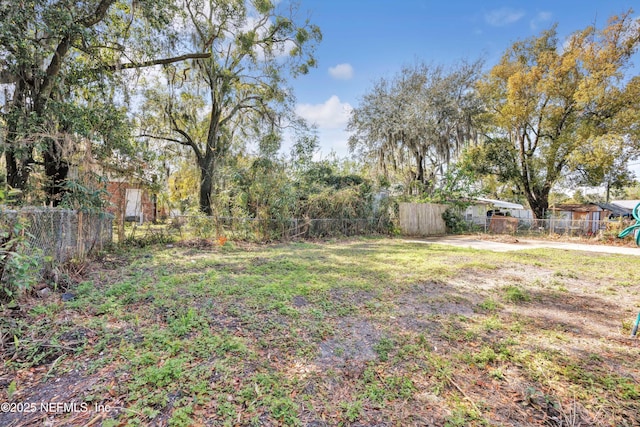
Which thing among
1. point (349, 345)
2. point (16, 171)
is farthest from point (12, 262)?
point (16, 171)

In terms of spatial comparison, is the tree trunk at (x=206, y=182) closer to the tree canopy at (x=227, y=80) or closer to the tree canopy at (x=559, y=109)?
the tree canopy at (x=227, y=80)

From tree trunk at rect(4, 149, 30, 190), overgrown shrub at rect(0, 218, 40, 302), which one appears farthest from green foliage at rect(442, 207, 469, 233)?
tree trunk at rect(4, 149, 30, 190)

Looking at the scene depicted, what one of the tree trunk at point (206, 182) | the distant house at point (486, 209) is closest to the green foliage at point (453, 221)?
the distant house at point (486, 209)

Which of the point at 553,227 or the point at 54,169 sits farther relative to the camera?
the point at 553,227

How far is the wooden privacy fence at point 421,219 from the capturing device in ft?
40.6

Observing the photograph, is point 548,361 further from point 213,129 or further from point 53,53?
point 213,129

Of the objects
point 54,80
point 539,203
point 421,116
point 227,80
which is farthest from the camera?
point 539,203

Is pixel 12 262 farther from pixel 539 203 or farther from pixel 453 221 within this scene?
pixel 539 203

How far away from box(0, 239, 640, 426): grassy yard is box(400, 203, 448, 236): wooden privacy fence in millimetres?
8121

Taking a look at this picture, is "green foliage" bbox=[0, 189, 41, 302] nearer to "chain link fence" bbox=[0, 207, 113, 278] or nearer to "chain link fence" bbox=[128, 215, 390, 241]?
"chain link fence" bbox=[0, 207, 113, 278]

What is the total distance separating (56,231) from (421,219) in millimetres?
12086

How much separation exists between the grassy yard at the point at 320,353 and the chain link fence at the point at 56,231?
554 millimetres

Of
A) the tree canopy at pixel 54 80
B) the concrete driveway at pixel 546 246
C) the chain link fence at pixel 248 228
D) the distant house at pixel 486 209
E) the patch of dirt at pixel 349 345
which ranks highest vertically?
the tree canopy at pixel 54 80

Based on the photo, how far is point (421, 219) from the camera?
41.7ft
